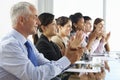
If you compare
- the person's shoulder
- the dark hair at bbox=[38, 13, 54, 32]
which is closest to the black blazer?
the dark hair at bbox=[38, 13, 54, 32]

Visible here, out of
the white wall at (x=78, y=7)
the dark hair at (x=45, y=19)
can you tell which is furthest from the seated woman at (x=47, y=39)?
the white wall at (x=78, y=7)

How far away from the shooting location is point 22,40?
4.40 ft

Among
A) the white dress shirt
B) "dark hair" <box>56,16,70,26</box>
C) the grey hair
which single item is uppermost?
the grey hair

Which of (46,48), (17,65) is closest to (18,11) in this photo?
(17,65)

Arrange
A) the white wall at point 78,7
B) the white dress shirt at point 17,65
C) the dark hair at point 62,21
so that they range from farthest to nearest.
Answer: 1. the white wall at point 78,7
2. the dark hair at point 62,21
3. the white dress shirt at point 17,65

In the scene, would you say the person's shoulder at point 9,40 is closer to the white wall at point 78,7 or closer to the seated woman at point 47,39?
the seated woman at point 47,39

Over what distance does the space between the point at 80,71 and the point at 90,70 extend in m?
0.09

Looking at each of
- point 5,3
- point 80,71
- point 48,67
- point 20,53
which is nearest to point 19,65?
point 20,53

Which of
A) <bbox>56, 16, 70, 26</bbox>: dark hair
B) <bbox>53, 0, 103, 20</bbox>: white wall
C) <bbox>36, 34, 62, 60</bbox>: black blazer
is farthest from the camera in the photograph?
<bbox>53, 0, 103, 20</bbox>: white wall

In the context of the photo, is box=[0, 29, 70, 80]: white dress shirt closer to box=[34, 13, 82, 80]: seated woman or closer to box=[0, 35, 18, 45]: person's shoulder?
box=[0, 35, 18, 45]: person's shoulder

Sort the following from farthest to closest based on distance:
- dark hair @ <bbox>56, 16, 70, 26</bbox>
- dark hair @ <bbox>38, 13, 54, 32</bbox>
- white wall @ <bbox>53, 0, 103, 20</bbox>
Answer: white wall @ <bbox>53, 0, 103, 20</bbox>, dark hair @ <bbox>56, 16, 70, 26</bbox>, dark hair @ <bbox>38, 13, 54, 32</bbox>

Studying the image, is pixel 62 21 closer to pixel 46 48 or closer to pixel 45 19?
pixel 45 19

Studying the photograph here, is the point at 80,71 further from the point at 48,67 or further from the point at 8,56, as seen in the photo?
the point at 8,56

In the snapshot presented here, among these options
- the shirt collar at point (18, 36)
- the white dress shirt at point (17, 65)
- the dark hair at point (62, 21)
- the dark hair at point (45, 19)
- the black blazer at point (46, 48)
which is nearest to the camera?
the white dress shirt at point (17, 65)
